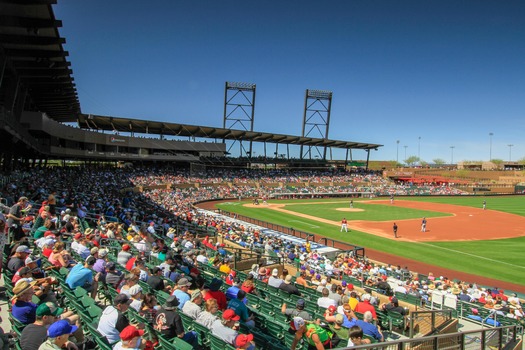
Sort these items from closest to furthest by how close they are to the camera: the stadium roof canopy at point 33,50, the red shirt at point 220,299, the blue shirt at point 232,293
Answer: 1. the red shirt at point 220,299
2. the blue shirt at point 232,293
3. the stadium roof canopy at point 33,50

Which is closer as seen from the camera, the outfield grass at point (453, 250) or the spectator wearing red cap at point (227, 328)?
the spectator wearing red cap at point (227, 328)

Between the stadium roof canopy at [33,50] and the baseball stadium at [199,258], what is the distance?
10 centimetres

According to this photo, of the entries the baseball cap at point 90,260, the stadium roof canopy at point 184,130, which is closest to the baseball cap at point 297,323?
the baseball cap at point 90,260

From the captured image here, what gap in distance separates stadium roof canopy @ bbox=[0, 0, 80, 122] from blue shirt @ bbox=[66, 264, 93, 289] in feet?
45.1

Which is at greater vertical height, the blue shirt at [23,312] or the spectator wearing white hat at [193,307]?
the blue shirt at [23,312]

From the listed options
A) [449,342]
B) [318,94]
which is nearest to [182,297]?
[449,342]

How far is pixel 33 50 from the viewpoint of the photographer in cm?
2142

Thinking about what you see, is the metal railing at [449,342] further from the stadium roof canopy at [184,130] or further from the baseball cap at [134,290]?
the stadium roof canopy at [184,130]

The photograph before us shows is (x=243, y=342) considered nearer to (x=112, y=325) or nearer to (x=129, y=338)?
(x=129, y=338)

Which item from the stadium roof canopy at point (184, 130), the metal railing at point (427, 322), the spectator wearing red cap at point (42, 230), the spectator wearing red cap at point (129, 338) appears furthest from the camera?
the stadium roof canopy at point (184, 130)

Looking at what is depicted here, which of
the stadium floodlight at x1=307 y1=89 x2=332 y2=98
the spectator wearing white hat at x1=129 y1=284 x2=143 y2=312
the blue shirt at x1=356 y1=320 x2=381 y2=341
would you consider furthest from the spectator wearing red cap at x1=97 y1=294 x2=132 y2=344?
the stadium floodlight at x1=307 y1=89 x2=332 y2=98

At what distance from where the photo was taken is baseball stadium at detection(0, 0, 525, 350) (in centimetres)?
571

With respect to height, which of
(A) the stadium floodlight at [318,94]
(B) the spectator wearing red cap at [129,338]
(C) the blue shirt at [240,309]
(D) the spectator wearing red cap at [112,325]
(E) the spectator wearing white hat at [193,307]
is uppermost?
(A) the stadium floodlight at [318,94]

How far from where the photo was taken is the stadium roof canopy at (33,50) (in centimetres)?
1708
